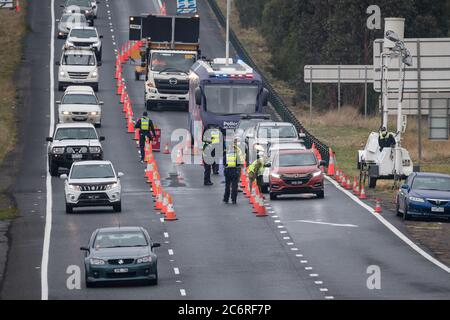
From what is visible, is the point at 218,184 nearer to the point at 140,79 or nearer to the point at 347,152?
the point at 347,152

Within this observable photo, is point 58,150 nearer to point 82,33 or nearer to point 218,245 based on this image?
point 218,245

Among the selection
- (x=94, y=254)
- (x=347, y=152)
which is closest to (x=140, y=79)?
(x=347, y=152)

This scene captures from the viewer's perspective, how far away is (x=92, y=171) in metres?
45.3

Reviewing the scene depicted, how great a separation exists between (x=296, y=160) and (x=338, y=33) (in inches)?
1473

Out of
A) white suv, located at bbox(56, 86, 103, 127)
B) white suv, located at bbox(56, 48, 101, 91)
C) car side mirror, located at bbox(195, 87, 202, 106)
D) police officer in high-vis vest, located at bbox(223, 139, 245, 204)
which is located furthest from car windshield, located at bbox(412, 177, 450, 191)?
white suv, located at bbox(56, 48, 101, 91)

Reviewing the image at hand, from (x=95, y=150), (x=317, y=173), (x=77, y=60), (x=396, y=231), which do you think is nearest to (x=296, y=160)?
(x=317, y=173)

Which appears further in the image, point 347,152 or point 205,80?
point 347,152

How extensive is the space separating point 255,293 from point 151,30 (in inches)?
1522

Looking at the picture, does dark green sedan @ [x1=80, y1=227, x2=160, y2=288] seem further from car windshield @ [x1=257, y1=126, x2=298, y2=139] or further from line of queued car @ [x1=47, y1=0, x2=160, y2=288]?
car windshield @ [x1=257, y1=126, x2=298, y2=139]

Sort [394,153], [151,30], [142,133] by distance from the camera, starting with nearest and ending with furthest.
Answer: [394,153]
[142,133]
[151,30]

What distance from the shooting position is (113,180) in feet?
146

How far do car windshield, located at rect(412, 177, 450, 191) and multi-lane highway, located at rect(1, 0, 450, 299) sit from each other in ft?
4.22

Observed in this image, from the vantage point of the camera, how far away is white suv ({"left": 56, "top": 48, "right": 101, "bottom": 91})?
7281 cm

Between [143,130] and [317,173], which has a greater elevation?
[143,130]
